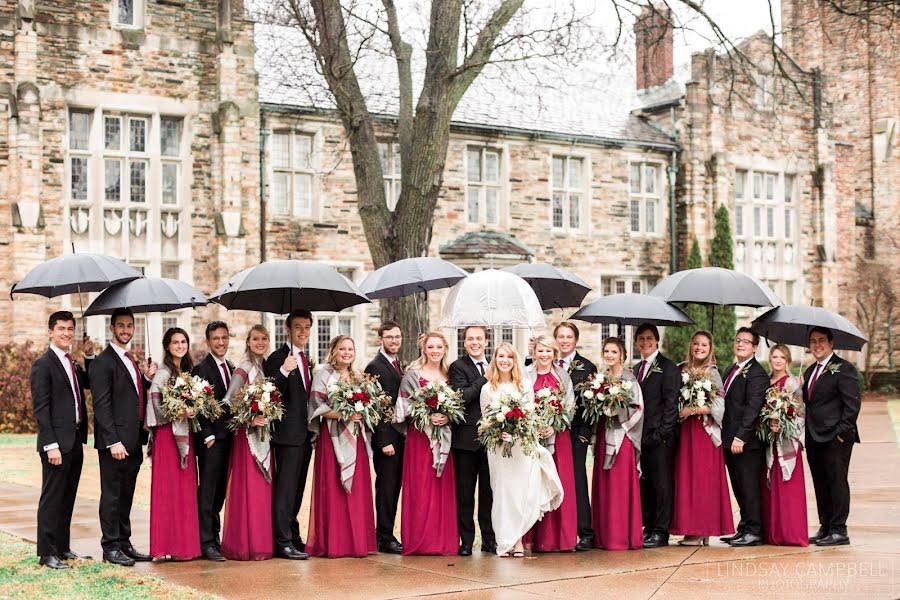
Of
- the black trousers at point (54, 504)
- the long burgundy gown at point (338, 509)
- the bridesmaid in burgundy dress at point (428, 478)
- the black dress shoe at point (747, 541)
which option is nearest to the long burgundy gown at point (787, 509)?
the black dress shoe at point (747, 541)

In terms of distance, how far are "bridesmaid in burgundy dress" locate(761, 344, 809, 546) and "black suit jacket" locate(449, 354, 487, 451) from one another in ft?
8.51

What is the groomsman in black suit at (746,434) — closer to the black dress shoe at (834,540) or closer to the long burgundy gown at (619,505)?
the black dress shoe at (834,540)

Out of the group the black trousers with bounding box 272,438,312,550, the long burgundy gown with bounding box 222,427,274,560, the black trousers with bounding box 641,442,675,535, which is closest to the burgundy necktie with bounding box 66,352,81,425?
the long burgundy gown with bounding box 222,427,274,560

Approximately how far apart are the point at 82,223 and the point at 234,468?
1399cm

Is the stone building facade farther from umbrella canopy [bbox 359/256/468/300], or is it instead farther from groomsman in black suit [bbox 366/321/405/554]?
groomsman in black suit [bbox 366/321/405/554]

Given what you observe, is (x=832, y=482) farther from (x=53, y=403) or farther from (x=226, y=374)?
(x=53, y=403)

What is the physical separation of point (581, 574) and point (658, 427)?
193cm

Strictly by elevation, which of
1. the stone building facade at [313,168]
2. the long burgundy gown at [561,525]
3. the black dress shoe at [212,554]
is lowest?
the black dress shoe at [212,554]

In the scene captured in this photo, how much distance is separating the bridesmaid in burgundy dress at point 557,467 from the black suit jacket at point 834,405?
7.13 ft

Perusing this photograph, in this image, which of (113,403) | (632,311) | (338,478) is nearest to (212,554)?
(338,478)

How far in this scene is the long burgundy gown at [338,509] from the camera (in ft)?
32.6

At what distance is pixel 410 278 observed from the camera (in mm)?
11234

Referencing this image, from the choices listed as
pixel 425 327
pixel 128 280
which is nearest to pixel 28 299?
pixel 425 327

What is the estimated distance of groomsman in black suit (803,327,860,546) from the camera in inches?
414
